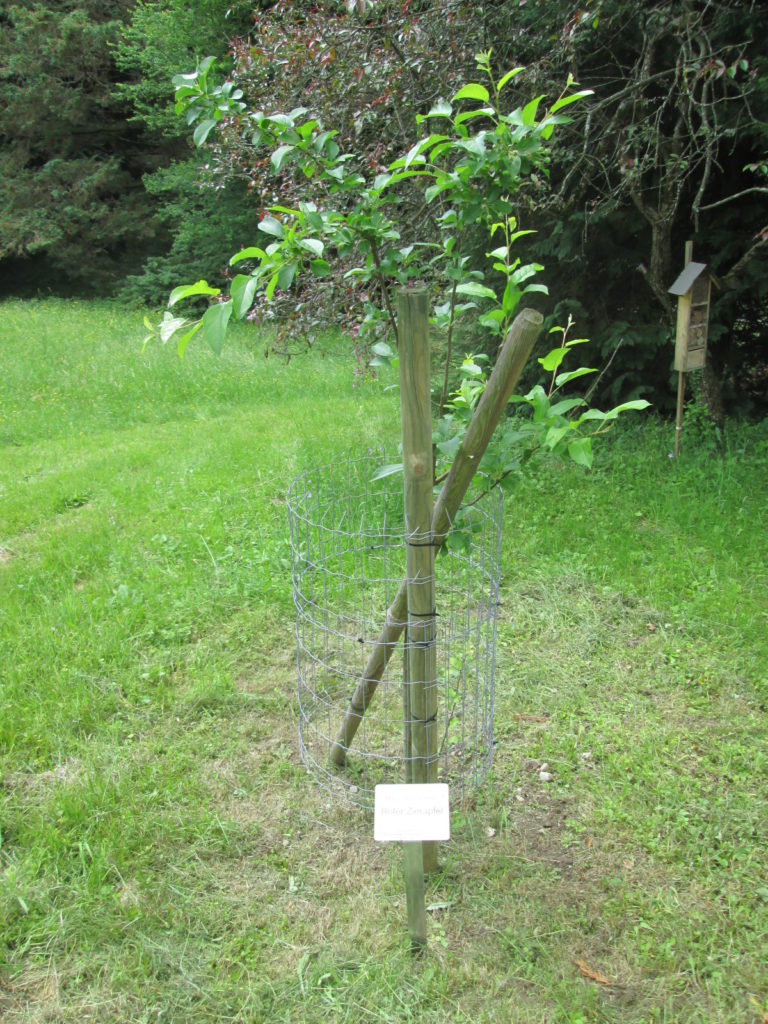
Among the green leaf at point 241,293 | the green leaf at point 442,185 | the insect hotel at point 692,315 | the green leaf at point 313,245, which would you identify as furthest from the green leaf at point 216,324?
the insect hotel at point 692,315

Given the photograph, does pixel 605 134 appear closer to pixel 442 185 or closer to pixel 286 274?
pixel 442 185

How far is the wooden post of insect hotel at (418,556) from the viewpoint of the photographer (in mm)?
1539

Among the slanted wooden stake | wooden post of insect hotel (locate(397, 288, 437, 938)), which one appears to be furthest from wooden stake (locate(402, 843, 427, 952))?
the slanted wooden stake

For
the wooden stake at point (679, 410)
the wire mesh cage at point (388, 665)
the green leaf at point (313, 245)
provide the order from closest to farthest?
the green leaf at point (313, 245)
the wire mesh cage at point (388, 665)
the wooden stake at point (679, 410)

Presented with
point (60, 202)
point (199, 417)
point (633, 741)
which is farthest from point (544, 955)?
point (60, 202)

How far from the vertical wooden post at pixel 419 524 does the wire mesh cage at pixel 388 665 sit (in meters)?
0.05

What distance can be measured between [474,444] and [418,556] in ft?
0.99

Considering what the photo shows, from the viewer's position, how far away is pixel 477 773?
2.46 metres

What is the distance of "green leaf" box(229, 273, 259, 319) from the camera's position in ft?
3.88

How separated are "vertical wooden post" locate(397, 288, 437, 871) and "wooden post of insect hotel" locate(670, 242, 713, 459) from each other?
3487 mm

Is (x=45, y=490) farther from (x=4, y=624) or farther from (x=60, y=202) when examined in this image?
(x=60, y=202)

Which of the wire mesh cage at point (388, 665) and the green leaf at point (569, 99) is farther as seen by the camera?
the wire mesh cage at point (388, 665)

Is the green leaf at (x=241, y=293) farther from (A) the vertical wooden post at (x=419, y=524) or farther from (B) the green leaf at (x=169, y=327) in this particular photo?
(A) the vertical wooden post at (x=419, y=524)

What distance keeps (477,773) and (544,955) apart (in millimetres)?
644
